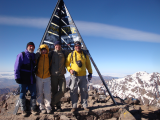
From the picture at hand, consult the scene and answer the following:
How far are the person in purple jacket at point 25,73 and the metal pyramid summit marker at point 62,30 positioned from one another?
5.94 feet

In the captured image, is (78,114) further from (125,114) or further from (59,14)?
(59,14)

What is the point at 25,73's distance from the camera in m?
4.76

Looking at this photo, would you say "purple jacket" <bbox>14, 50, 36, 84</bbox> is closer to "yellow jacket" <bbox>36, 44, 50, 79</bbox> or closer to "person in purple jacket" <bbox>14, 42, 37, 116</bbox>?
"person in purple jacket" <bbox>14, 42, 37, 116</bbox>

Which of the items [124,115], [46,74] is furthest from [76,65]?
[124,115]

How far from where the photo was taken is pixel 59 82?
5348 millimetres

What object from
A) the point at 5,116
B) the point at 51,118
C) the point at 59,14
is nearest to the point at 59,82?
the point at 51,118

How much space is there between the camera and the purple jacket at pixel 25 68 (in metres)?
4.56

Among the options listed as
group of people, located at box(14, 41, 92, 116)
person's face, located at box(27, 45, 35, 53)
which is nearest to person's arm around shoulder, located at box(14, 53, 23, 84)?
group of people, located at box(14, 41, 92, 116)

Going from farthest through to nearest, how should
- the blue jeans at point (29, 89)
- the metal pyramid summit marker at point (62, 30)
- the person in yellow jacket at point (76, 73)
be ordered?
the metal pyramid summit marker at point (62, 30) < the person in yellow jacket at point (76, 73) < the blue jeans at point (29, 89)

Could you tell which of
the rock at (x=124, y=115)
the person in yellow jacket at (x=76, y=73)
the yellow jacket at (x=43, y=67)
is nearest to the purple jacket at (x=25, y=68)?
the yellow jacket at (x=43, y=67)

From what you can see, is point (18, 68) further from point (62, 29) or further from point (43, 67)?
point (62, 29)

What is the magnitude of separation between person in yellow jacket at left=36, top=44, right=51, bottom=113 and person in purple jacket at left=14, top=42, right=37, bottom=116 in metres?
0.25

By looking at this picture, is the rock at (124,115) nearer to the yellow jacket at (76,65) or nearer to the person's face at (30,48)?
the yellow jacket at (76,65)

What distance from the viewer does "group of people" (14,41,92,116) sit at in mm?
4766
